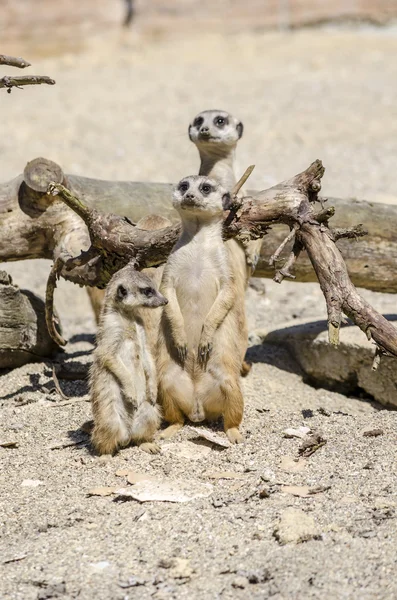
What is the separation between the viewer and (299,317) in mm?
5781

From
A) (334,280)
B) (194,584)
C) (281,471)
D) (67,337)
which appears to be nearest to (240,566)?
(194,584)

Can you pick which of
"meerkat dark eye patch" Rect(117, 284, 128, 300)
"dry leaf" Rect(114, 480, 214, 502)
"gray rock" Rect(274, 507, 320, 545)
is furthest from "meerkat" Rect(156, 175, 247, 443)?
"gray rock" Rect(274, 507, 320, 545)

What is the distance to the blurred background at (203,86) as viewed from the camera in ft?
28.8

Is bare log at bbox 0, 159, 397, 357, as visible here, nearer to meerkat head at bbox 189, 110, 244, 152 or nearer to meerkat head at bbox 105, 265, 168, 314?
meerkat head at bbox 105, 265, 168, 314

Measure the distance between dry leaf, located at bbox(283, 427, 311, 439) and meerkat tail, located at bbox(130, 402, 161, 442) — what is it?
0.54m

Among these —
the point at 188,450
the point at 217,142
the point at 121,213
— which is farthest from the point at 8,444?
the point at 217,142

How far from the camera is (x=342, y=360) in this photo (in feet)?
15.2

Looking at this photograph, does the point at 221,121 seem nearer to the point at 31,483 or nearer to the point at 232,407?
the point at 232,407

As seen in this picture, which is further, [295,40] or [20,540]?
[295,40]

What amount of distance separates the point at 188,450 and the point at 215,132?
211 centimetres

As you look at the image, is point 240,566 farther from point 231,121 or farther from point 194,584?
point 231,121

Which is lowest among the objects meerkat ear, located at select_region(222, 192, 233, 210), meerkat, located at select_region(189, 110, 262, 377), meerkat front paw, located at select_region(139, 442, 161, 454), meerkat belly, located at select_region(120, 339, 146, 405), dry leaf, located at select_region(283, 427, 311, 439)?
meerkat front paw, located at select_region(139, 442, 161, 454)

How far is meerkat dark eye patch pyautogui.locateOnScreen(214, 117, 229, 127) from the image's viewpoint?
5.07 meters

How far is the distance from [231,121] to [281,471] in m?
2.50
